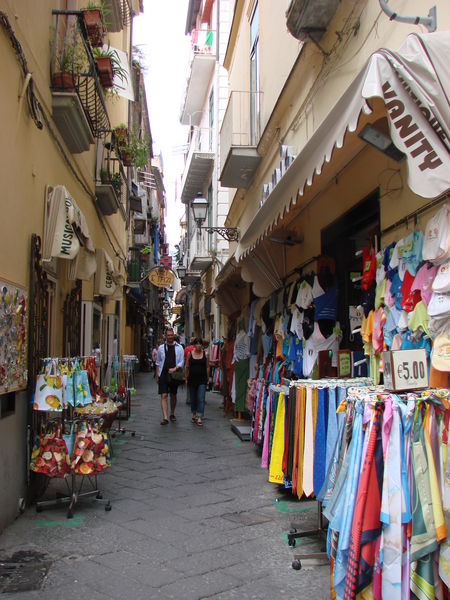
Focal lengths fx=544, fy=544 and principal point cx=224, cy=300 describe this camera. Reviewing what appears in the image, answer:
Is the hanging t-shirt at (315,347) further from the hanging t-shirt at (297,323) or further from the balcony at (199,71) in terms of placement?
the balcony at (199,71)

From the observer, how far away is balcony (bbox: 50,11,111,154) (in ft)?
18.5

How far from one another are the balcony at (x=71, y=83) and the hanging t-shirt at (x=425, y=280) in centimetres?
403

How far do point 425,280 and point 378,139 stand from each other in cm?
103

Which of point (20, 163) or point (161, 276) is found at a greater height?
point (161, 276)

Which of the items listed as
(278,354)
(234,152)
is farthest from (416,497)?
(234,152)

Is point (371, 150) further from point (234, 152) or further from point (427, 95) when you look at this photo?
point (234, 152)

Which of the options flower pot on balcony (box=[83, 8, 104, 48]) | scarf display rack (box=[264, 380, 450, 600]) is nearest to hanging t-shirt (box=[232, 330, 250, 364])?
flower pot on balcony (box=[83, 8, 104, 48])

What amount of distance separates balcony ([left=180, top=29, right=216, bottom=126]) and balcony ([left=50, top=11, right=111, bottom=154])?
39.5 ft

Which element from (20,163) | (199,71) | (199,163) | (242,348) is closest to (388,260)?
(20,163)

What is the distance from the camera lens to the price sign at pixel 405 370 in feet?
9.03

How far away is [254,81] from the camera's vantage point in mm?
9727

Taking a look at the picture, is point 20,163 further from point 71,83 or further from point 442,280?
point 442,280

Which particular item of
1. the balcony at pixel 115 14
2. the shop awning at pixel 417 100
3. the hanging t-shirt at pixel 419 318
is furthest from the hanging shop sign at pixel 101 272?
the shop awning at pixel 417 100

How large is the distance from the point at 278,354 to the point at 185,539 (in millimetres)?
3403
